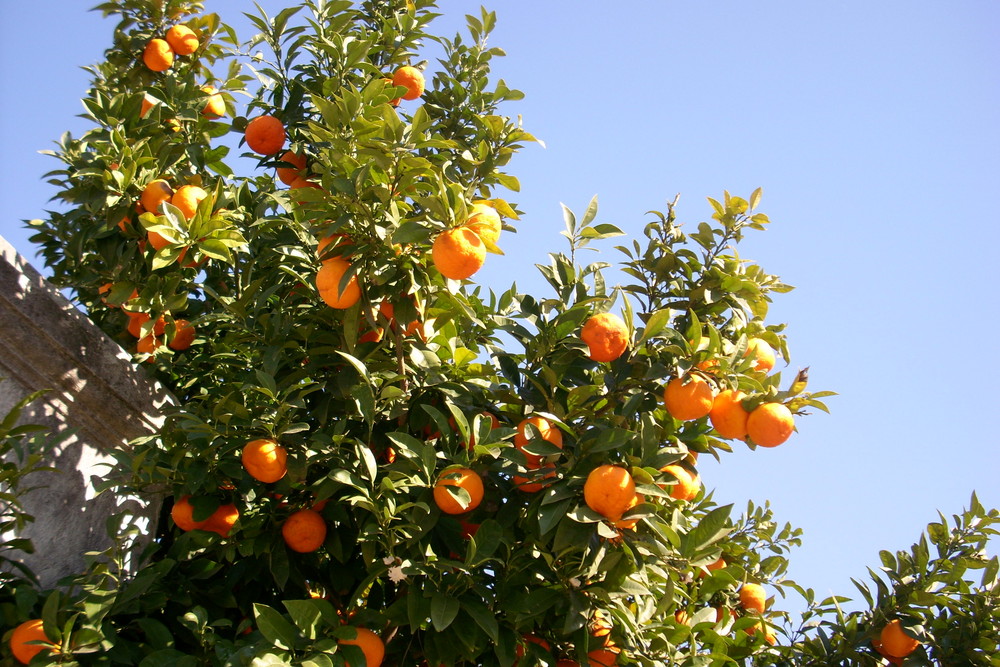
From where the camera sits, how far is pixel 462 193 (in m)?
2.06

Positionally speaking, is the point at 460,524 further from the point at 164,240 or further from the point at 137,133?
the point at 137,133

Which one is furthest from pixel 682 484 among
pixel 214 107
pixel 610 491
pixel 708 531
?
pixel 214 107

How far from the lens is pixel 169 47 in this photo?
135 inches

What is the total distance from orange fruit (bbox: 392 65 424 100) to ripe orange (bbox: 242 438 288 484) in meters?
1.67

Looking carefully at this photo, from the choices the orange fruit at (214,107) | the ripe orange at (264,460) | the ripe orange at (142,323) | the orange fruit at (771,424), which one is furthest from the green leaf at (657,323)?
the orange fruit at (214,107)

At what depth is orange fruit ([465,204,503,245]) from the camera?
209 cm

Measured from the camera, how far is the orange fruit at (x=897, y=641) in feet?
8.39

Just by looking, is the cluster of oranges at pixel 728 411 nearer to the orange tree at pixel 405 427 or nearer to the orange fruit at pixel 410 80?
the orange tree at pixel 405 427

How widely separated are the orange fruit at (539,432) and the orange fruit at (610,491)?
0.21m

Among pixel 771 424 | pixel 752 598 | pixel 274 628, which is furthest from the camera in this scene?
pixel 752 598

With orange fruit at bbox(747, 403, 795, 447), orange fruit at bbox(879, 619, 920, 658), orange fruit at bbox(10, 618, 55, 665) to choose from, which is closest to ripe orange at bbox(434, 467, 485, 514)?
orange fruit at bbox(747, 403, 795, 447)

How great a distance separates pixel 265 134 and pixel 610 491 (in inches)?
79.0

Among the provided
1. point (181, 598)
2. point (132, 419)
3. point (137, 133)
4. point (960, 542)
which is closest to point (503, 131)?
point (137, 133)

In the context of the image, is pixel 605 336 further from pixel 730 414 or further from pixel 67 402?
pixel 67 402
